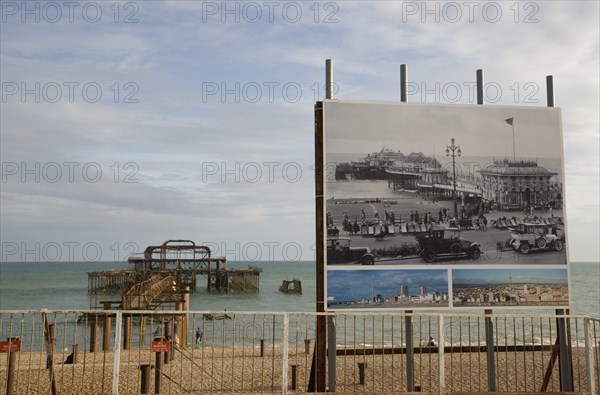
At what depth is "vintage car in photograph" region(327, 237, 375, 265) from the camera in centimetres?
927

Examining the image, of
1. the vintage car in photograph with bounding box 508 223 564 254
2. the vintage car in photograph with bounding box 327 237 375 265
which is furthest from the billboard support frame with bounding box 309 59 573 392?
the vintage car in photograph with bounding box 508 223 564 254

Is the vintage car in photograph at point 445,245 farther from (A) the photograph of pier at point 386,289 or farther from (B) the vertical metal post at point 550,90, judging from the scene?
(B) the vertical metal post at point 550,90

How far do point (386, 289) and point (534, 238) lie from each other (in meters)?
2.96

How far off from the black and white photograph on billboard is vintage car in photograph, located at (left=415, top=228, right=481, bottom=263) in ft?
0.06

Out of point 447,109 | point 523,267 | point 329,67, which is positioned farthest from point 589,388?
point 329,67

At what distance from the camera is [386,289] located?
9367 millimetres

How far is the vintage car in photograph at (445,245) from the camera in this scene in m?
9.59

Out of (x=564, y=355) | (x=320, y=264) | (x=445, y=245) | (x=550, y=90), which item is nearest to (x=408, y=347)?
(x=445, y=245)

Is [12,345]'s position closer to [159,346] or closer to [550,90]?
[159,346]

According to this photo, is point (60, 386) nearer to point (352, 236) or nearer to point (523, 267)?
point (352, 236)

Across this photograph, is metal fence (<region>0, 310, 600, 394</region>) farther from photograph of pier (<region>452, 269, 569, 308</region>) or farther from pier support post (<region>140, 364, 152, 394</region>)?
photograph of pier (<region>452, 269, 569, 308</region>)

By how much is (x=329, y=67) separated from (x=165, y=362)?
8.63m

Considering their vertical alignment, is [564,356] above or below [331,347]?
below

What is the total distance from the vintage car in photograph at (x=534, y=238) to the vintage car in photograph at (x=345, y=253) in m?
2.68
